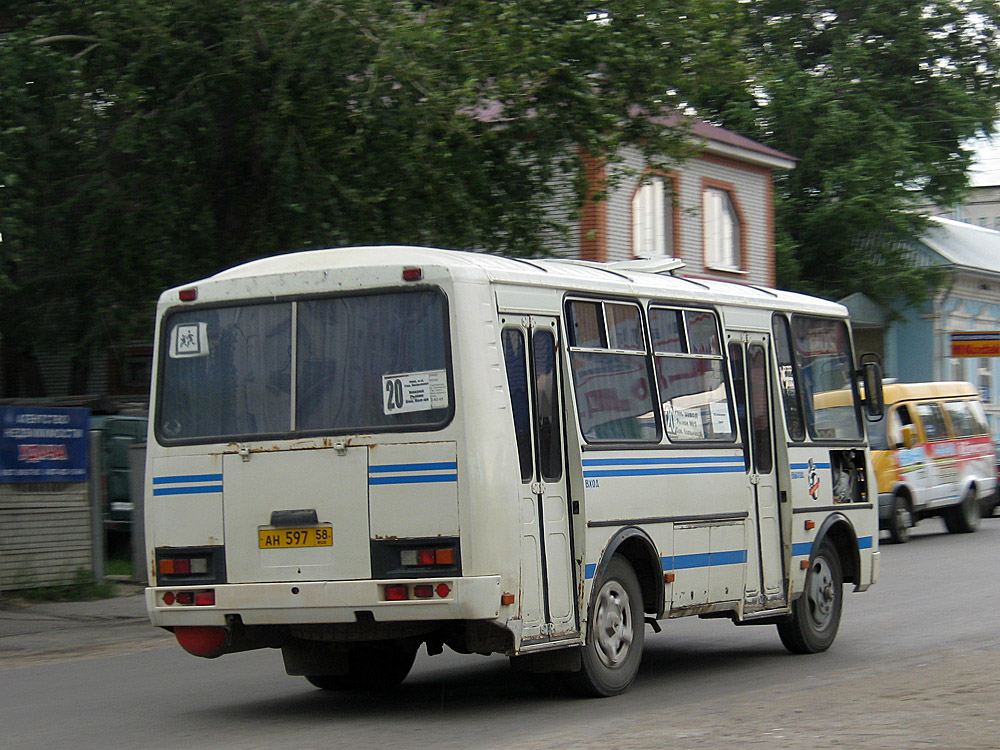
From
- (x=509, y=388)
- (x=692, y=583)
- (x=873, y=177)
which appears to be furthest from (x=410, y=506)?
(x=873, y=177)

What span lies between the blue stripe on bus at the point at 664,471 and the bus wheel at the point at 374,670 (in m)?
1.77

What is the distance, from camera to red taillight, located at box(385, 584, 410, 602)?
27.4 feet

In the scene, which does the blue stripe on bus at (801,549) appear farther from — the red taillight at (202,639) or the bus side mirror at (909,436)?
the bus side mirror at (909,436)

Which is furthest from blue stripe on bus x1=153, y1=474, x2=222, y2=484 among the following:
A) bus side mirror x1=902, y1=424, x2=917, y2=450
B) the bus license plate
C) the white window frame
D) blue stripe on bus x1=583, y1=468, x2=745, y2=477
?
the white window frame

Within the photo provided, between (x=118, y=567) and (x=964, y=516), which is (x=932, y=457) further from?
(x=118, y=567)

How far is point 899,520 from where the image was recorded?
2302 cm

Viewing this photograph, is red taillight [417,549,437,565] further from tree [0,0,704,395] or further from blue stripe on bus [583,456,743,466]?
tree [0,0,704,395]

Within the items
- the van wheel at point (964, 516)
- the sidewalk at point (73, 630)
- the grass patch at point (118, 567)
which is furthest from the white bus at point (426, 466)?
the van wheel at point (964, 516)

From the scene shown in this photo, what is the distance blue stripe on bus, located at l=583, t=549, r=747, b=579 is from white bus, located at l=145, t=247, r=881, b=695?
18 millimetres

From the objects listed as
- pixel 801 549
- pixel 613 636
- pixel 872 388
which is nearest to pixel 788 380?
pixel 872 388

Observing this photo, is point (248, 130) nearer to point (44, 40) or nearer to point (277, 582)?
point (44, 40)

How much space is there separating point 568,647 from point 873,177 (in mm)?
31683

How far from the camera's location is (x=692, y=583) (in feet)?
33.4

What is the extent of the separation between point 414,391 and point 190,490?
1.52 m
